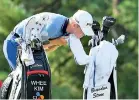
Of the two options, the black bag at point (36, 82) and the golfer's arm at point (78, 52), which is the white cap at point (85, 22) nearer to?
the golfer's arm at point (78, 52)

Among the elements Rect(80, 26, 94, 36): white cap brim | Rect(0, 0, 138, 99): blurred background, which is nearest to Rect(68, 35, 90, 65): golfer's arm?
Rect(80, 26, 94, 36): white cap brim

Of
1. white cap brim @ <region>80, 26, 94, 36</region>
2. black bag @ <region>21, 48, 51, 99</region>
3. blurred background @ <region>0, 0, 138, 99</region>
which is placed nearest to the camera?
black bag @ <region>21, 48, 51, 99</region>

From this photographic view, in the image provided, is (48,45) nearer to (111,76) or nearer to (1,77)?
(111,76)

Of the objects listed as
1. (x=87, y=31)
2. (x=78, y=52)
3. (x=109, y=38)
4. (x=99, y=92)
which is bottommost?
(x=99, y=92)

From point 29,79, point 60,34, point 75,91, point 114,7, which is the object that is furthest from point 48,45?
point 114,7

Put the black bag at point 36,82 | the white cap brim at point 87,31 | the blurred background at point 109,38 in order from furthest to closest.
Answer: the blurred background at point 109,38 → the white cap brim at point 87,31 → the black bag at point 36,82

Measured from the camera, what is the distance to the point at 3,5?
16.3 feet

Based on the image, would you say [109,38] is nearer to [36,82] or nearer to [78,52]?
[78,52]

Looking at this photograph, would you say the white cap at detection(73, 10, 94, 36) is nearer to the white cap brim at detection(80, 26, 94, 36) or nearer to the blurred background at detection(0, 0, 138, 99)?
the white cap brim at detection(80, 26, 94, 36)

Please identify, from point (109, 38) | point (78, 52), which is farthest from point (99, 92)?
point (109, 38)

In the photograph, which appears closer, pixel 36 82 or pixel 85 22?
pixel 36 82

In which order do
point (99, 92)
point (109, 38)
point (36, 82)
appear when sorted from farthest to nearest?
point (109, 38), point (99, 92), point (36, 82)

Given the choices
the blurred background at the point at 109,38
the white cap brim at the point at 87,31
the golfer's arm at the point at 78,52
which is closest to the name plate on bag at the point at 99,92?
the golfer's arm at the point at 78,52

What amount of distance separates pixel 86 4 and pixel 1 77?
1.90 metres
